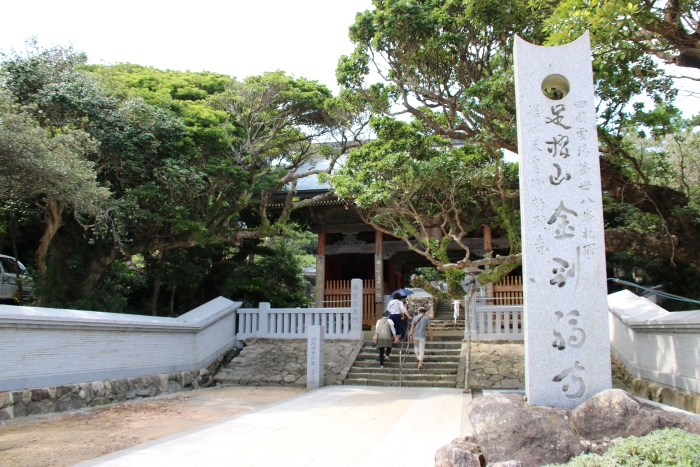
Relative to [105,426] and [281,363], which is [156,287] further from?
[105,426]

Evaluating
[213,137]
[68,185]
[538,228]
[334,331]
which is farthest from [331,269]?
[538,228]

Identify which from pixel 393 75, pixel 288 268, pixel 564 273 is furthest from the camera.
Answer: pixel 288 268

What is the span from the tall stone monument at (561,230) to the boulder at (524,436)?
681 millimetres

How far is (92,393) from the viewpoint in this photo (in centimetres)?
730

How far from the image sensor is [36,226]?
1277 cm

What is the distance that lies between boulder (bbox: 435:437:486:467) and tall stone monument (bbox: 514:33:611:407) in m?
0.97

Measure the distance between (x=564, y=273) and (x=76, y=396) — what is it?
6.61 metres

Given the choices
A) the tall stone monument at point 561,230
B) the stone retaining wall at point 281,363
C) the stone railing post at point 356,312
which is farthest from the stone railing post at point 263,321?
the tall stone monument at point 561,230

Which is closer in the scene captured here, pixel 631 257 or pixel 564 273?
pixel 564 273

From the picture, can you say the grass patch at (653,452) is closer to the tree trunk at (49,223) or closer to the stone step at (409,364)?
the stone step at (409,364)

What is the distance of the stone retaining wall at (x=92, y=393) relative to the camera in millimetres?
6098

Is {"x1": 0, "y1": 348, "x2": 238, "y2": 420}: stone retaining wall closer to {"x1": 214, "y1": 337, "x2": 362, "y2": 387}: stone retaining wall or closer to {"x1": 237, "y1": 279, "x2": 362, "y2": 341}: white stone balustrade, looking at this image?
{"x1": 214, "y1": 337, "x2": 362, "y2": 387}: stone retaining wall

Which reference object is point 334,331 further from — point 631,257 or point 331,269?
point 631,257

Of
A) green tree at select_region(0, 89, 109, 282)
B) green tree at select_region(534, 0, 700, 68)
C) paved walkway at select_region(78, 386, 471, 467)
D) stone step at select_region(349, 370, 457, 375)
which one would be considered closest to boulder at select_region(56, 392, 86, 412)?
paved walkway at select_region(78, 386, 471, 467)
